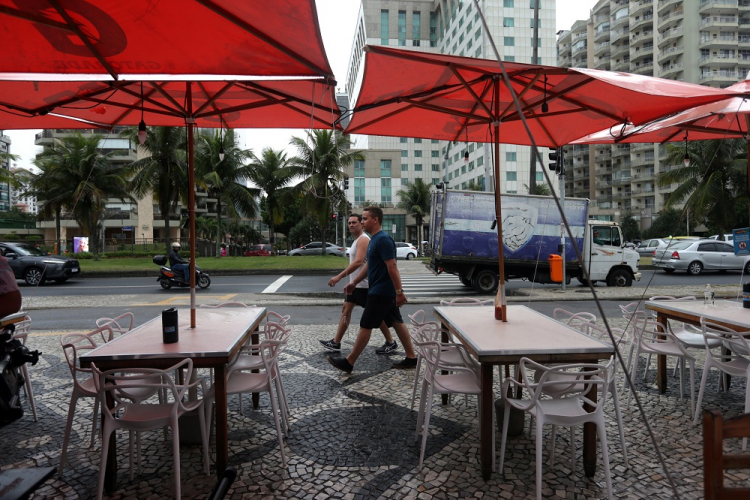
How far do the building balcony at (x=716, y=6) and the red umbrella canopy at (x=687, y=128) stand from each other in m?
62.7

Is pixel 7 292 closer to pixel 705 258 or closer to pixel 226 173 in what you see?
pixel 705 258

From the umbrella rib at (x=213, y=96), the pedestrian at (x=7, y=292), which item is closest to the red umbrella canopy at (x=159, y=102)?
the umbrella rib at (x=213, y=96)

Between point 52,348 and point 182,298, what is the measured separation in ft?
20.0

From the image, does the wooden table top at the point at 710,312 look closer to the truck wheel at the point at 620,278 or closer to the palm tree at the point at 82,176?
the truck wheel at the point at 620,278

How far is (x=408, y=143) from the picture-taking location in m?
73.4

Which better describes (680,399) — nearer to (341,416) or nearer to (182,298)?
(341,416)

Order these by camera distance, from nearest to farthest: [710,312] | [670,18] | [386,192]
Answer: [710,312] < [670,18] < [386,192]

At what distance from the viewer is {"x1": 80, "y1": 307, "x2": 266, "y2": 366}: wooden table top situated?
3.08 meters

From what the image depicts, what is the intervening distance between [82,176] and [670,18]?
208 feet

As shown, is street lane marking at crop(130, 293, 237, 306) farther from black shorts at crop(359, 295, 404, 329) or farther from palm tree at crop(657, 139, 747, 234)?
palm tree at crop(657, 139, 747, 234)

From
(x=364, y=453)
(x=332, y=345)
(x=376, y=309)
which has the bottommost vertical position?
(x=364, y=453)

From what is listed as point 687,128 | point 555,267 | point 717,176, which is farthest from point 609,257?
point 687,128

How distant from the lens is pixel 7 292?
3672 mm

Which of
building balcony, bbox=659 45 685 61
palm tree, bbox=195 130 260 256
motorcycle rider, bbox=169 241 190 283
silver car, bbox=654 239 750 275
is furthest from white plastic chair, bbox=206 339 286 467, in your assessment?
building balcony, bbox=659 45 685 61
